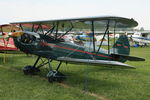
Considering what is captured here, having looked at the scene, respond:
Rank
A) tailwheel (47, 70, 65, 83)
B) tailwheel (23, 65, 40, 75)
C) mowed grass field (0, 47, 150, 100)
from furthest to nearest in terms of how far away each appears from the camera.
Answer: tailwheel (23, 65, 40, 75) < tailwheel (47, 70, 65, 83) < mowed grass field (0, 47, 150, 100)

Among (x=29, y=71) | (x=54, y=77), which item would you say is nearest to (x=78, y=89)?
(x=54, y=77)

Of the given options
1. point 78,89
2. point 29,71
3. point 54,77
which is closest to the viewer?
point 78,89

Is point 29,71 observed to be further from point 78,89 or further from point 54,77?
point 78,89

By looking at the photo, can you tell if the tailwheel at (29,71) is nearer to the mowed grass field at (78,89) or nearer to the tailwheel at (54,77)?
the mowed grass field at (78,89)

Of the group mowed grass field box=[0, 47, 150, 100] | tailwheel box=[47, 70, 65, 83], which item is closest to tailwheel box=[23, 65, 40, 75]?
mowed grass field box=[0, 47, 150, 100]

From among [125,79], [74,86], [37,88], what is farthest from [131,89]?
[37,88]

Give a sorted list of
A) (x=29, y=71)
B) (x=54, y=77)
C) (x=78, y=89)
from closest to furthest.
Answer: (x=78, y=89) < (x=54, y=77) < (x=29, y=71)

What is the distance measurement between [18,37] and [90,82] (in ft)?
9.24

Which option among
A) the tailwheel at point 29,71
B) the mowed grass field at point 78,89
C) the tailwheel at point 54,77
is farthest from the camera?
the tailwheel at point 29,71

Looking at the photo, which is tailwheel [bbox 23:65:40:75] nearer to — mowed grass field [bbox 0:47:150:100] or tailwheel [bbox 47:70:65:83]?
mowed grass field [bbox 0:47:150:100]

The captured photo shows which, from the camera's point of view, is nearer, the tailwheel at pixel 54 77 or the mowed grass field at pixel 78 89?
the mowed grass field at pixel 78 89

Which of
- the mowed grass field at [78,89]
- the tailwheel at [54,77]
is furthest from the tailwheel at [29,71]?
the tailwheel at [54,77]

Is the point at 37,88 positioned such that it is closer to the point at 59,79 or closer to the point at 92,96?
the point at 59,79

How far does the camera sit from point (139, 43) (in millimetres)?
30562
